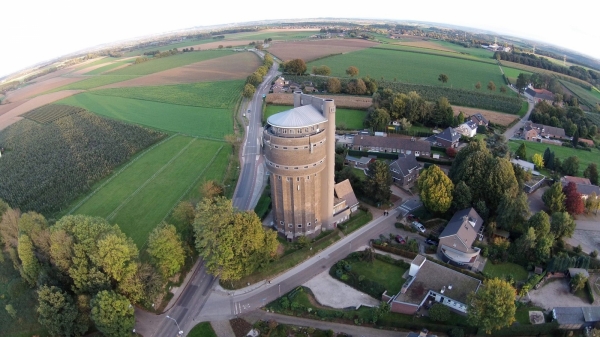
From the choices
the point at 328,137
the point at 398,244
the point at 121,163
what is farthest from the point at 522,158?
the point at 121,163

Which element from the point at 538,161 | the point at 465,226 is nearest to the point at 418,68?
the point at 538,161

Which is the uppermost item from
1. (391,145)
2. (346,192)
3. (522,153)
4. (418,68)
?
(418,68)

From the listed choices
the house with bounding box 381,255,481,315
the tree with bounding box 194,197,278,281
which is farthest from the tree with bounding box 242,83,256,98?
the house with bounding box 381,255,481,315

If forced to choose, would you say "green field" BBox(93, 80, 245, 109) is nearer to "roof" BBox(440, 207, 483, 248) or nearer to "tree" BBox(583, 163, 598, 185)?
"roof" BBox(440, 207, 483, 248)

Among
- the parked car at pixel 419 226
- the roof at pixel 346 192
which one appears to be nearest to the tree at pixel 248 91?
the roof at pixel 346 192

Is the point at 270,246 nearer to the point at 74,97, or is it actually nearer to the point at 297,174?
the point at 297,174

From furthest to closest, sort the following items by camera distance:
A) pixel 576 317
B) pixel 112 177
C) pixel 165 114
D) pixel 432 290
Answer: pixel 165 114
pixel 112 177
pixel 432 290
pixel 576 317

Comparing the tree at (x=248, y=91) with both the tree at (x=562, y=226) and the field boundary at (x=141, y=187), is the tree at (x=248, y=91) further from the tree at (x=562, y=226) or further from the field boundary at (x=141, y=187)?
the tree at (x=562, y=226)

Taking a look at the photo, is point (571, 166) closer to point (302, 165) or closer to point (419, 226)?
point (419, 226)
